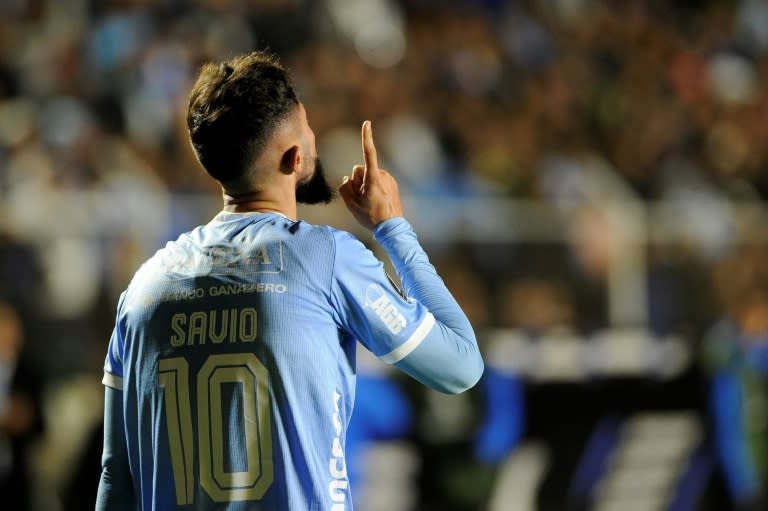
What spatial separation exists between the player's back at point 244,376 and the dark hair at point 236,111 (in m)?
0.14

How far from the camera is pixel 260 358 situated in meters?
2.18

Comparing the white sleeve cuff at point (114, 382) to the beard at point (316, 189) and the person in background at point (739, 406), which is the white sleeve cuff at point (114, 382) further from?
the person in background at point (739, 406)

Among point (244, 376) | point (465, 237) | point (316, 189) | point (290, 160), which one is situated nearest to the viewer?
point (244, 376)

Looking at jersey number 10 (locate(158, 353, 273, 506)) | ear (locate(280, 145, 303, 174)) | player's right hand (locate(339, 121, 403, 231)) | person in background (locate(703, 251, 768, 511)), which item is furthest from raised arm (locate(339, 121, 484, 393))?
person in background (locate(703, 251, 768, 511))

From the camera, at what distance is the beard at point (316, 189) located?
244 centimetres

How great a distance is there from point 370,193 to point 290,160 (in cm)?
21

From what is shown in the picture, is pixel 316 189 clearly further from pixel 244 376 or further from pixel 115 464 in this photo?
pixel 115 464

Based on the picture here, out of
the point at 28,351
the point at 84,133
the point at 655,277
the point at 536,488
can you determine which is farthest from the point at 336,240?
the point at 655,277

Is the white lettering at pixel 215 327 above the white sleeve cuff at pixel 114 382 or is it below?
above

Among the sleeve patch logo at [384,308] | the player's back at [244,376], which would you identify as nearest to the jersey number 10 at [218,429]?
the player's back at [244,376]

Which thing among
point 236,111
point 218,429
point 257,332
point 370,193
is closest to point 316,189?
point 370,193

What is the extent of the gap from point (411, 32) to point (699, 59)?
10.7ft

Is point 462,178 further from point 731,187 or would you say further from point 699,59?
point 699,59

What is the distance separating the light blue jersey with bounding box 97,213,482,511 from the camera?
218 cm
